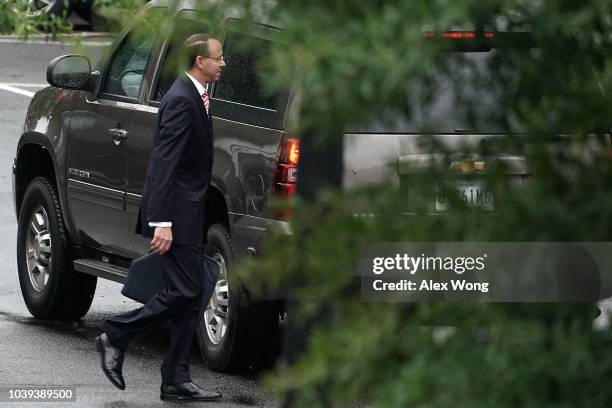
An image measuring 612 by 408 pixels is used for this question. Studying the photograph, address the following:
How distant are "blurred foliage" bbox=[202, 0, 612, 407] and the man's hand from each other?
4799mm

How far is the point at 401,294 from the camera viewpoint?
2.84m

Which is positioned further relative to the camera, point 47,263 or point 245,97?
point 47,263

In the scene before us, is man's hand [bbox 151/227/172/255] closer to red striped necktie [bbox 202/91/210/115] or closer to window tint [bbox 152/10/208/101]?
red striped necktie [bbox 202/91/210/115]

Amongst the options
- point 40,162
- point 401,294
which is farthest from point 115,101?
point 401,294

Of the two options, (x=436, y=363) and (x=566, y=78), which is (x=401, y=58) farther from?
(x=436, y=363)

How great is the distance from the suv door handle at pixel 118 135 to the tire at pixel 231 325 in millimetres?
939

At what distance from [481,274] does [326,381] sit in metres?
0.36

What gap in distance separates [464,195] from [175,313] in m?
5.25

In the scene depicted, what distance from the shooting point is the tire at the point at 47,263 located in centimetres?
996

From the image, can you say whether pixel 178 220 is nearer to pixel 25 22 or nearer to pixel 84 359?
pixel 84 359

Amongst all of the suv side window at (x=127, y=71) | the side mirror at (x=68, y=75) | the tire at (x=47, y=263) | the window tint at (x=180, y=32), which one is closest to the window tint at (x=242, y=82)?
the suv side window at (x=127, y=71)

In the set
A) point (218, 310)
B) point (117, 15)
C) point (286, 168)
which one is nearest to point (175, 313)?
point (218, 310)

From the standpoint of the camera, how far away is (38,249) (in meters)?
10.2

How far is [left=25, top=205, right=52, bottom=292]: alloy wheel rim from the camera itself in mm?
10148
